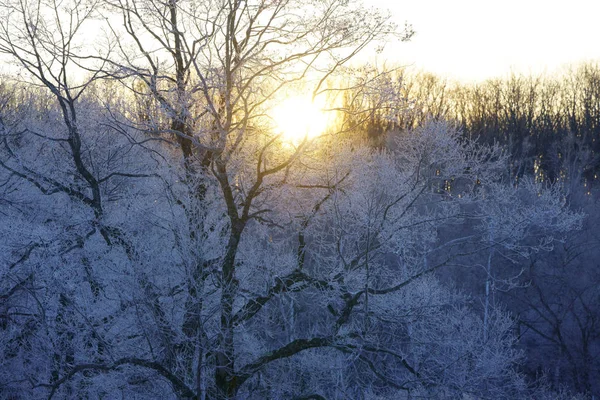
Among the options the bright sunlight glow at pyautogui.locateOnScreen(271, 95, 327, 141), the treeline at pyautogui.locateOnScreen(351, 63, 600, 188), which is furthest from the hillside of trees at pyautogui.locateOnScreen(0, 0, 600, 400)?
the treeline at pyautogui.locateOnScreen(351, 63, 600, 188)

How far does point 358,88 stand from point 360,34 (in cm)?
96

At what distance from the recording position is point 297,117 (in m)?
12.7

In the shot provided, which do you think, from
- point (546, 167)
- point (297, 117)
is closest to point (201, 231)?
point (297, 117)

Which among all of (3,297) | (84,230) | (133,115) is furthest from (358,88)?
(3,297)

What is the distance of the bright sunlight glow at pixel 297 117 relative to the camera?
12391 mm

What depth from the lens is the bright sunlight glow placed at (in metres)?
12.4

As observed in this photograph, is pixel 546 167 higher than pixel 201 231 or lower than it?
higher

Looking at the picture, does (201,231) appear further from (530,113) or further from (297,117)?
(530,113)

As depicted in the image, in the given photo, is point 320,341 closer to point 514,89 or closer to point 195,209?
point 195,209

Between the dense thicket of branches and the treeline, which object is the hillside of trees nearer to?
the dense thicket of branches

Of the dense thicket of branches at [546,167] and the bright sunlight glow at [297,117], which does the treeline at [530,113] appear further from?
the bright sunlight glow at [297,117]

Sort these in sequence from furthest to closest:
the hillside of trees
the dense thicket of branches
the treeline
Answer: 1. the treeline
2. the dense thicket of branches
3. the hillside of trees

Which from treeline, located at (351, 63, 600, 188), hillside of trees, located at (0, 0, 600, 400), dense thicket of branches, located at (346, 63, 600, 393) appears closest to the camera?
hillside of trees, located at (0, 0, 600, 400)

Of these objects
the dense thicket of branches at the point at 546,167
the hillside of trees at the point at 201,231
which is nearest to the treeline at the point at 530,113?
the dense thicket of branches at the point at 546,167
